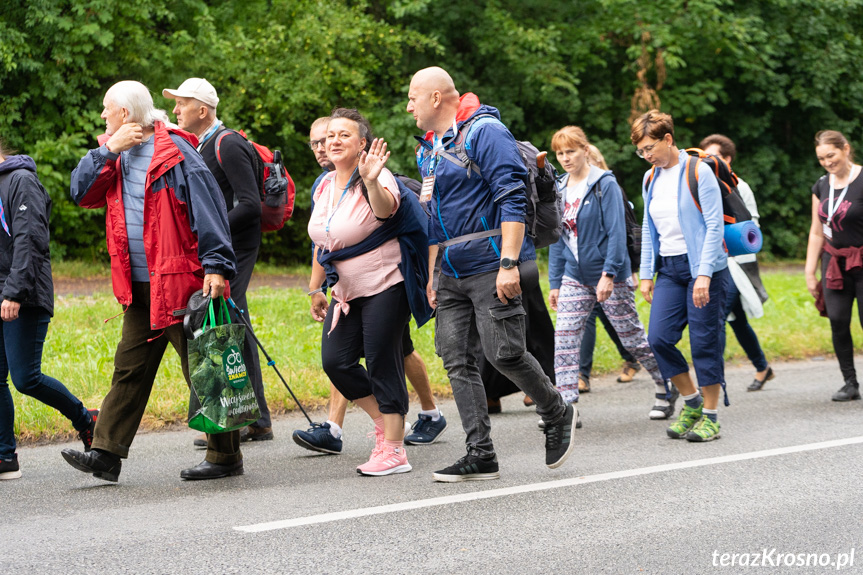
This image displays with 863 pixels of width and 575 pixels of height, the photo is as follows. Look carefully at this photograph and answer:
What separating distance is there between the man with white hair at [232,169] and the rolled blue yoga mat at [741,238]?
10.0ft

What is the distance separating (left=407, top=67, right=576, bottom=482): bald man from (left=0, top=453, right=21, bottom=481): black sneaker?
2.34 meters

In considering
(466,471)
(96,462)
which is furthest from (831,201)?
(96,462)

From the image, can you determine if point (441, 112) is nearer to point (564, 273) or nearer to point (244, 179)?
point (244, 179)

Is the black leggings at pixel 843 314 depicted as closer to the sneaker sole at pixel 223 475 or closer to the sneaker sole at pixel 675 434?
the sneaker sole at pixel 675 434

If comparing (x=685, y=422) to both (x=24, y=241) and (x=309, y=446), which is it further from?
(x=24, y=241)

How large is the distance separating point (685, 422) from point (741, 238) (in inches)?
49.5

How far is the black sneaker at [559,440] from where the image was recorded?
17.7ft

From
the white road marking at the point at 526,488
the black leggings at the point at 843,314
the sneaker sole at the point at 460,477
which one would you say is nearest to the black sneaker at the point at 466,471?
the sneaker sole at the point at 460,477

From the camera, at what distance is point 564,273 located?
24.0 feet

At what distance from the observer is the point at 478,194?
16.7 feet

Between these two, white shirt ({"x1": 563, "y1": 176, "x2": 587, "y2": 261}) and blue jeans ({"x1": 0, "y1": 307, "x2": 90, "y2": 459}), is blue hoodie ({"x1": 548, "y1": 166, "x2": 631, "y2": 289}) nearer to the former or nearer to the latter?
white shirt ({"x1": 563, "y1": 176, "x2": 587, "y2": 261})

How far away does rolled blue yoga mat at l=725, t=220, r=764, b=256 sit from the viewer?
258 inches

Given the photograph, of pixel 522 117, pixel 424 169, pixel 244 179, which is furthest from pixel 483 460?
pixel 522 117

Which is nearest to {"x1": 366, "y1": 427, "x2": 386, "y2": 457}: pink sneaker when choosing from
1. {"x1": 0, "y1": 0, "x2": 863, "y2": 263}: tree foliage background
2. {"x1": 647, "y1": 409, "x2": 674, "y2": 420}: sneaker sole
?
{"x1": 647, "y1": 409, "x2": 674, "y2": 420}: sneaker sole
